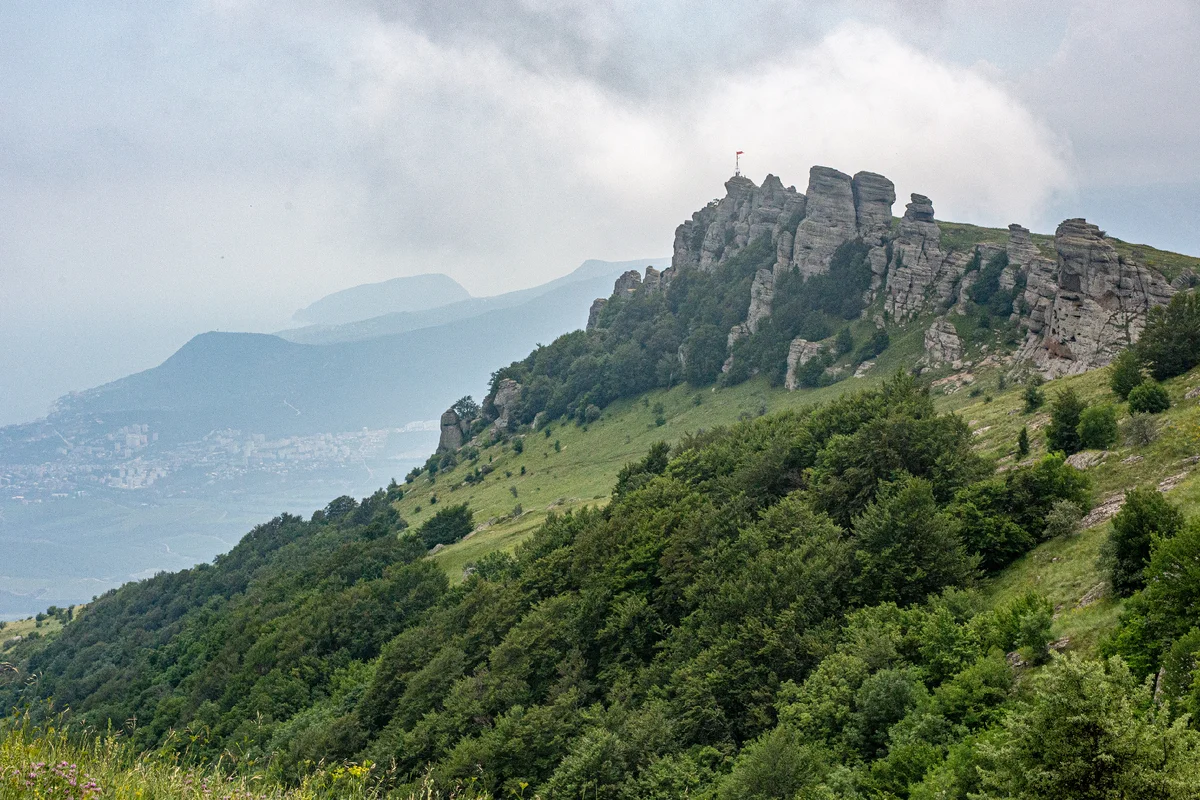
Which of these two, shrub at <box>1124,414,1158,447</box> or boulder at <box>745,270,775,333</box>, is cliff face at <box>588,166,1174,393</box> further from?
shrub at <box>1124,414,1158,447</box>

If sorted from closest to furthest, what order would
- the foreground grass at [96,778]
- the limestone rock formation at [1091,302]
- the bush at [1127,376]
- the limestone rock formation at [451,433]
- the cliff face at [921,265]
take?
the foreground grass at [96,778] → the bush at [1127,376] → the limestone rock formation at [1091,302] → the cliff face at [921,265] → the limestone rock formation at [451,433]

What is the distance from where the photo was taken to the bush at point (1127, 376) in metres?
35.3

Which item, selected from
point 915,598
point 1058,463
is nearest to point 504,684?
point 915,598

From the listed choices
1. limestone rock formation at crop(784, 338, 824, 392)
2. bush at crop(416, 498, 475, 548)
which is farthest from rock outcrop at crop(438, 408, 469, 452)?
limestone rock formation at crop(784, 338, 824, 392)

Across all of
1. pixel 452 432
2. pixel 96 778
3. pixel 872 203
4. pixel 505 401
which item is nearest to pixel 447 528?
pixel 505 401

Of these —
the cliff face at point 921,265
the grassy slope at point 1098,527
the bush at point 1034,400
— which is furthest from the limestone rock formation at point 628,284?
the grassy slope at point 1098,527

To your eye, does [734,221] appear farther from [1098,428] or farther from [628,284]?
[1098,428]

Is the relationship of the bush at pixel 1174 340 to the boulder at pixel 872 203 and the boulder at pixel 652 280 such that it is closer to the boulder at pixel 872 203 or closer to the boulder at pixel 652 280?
the boulder at pixel 872 203

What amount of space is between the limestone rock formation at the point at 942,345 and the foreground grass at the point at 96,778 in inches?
3176

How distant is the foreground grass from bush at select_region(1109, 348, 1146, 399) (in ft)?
129

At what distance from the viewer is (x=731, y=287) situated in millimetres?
134750

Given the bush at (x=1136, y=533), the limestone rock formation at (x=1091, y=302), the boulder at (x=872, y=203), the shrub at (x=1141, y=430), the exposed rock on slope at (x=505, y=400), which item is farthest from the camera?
the exposed rock on slope at (x=505, y=400)

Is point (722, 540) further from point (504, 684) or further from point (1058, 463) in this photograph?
point (1058, 463)

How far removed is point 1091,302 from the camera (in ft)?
206
